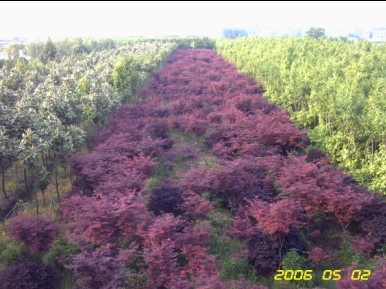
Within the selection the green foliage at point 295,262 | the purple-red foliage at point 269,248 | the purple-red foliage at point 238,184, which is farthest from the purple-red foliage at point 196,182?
the green foliage at point 295,262

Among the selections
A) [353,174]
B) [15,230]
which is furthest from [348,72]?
[15,230]

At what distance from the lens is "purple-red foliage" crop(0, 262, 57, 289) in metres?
6.24

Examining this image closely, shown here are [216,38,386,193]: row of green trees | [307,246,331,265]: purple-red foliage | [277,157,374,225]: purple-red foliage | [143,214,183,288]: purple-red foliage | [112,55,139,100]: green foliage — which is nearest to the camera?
[143,214,183,288]: purple-red foliage

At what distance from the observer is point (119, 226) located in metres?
7.31

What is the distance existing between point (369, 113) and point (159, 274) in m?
7.46

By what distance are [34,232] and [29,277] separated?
1.24 metres

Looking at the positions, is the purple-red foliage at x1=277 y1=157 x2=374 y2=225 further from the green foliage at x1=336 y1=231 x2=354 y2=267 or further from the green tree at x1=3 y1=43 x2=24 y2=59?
the green tree at x1=3 y1=43 x2=24 y2=59

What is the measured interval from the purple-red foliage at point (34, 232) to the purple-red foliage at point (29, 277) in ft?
2.53

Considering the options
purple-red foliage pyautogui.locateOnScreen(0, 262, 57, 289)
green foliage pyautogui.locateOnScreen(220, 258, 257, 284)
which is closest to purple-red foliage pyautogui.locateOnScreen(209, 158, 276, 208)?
green foliage pyautogui.locateOnScreen(220, 258, 257, 284)

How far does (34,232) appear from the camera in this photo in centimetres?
738

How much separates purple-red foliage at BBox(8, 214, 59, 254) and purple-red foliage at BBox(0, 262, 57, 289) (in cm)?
77

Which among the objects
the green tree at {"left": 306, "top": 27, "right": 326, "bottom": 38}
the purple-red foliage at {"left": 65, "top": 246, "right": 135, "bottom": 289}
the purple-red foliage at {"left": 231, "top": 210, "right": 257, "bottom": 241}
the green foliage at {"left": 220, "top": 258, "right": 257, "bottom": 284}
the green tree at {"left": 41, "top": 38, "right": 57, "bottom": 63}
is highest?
the green tree at {"left": 306, "top": 27, "right": 326, "bottom": 38}

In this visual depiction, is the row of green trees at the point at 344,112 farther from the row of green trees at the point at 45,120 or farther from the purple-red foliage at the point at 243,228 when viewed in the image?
the row of green trees at the point at 45,120

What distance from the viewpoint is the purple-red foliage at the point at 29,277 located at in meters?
6.24
